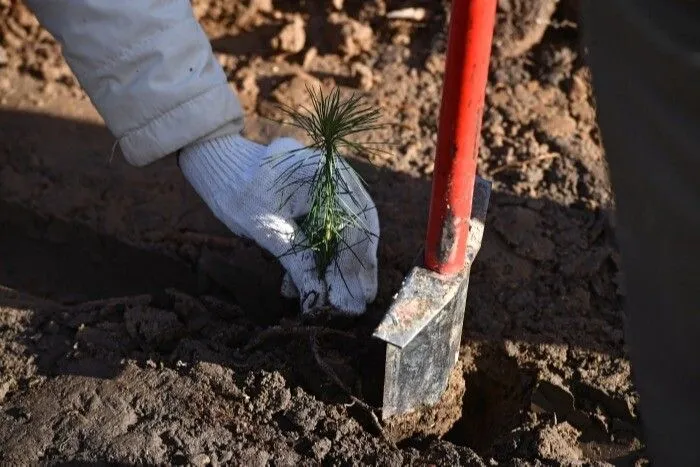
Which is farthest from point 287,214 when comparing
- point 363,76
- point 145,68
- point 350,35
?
point 350,35

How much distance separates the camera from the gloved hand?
231 centimetres

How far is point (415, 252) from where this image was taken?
2.65m

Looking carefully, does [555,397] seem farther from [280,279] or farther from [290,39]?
[290,39]

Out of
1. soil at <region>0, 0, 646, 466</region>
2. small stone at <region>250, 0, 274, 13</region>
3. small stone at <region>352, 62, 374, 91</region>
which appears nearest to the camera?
soil at <region>0, 0, 646, 466</region>

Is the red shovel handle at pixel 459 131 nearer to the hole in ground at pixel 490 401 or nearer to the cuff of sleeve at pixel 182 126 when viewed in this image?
the hole in ground at pixel 490 401

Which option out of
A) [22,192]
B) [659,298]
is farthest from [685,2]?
[22,192]

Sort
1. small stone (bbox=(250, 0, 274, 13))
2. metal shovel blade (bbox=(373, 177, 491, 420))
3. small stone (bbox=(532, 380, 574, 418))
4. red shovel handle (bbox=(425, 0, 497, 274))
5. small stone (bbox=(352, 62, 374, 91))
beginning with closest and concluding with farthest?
red shovel handle (bbox=(425, 0, 497, 274)) → metal shovel blade (bbox=(373, 177, 491, 420)) → small stone (bbox=(532, 380, 574, 418)) → small stone (bbox=(352, 62, 374, 91)) → small stone (bbox=(250, 0, 274, 13))

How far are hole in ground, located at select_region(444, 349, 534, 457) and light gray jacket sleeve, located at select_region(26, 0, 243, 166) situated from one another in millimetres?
970

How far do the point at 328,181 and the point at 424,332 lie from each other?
0.45m

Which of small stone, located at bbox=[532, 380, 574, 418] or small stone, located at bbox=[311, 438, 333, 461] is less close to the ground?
small stone, located at bbox=[532, 380, 574, 418]

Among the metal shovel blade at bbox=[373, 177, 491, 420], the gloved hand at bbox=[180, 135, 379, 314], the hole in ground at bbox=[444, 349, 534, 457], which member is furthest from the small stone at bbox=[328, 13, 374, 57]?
the hole in ground at bbox=[444, 349, 534, 457]

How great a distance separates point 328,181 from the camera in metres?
2.18

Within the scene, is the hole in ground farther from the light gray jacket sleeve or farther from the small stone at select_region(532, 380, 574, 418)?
the light gray jacket sleeve

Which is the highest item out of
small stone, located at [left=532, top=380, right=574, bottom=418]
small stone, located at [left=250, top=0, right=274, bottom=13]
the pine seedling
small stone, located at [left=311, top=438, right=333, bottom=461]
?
small stone, located at [left=250, top=0, right=274, bottom=13]
